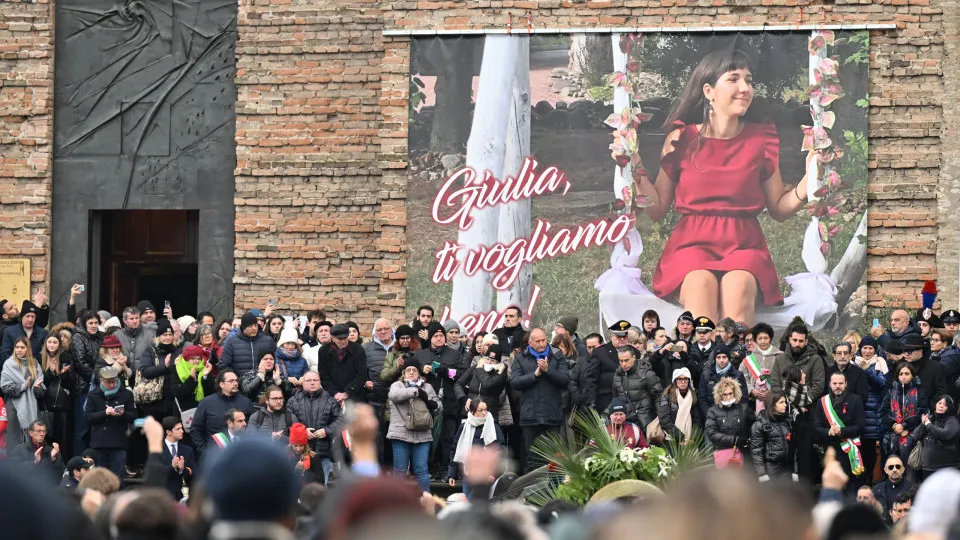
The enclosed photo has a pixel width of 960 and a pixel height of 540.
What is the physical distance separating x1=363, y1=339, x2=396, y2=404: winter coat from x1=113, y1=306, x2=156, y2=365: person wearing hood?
8.27ft

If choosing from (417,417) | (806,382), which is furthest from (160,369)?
(806,382)

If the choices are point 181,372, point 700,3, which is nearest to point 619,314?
point 700,3

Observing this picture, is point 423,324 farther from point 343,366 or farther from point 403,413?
point 403,413

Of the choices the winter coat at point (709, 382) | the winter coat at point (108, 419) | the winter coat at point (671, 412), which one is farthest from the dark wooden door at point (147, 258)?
the winter coat at point (709, 382)

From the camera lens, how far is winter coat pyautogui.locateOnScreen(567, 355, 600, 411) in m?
15.7

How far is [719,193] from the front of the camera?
1836 cm

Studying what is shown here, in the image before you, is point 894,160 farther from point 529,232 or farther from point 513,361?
point 513,361

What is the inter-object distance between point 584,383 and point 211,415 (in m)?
3.92

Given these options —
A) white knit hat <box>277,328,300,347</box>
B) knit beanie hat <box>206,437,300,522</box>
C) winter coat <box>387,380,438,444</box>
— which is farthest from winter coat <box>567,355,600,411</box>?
knit beanie hat <box>206,437,300,522</box>

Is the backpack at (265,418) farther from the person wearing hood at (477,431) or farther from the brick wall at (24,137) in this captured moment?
the brick wall at (24,137)

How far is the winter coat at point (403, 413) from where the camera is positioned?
15.5 m

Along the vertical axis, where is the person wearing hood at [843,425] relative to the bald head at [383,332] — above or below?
below

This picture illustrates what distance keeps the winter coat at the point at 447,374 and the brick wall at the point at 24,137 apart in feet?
23.0

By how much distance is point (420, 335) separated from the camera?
55.3 feet
